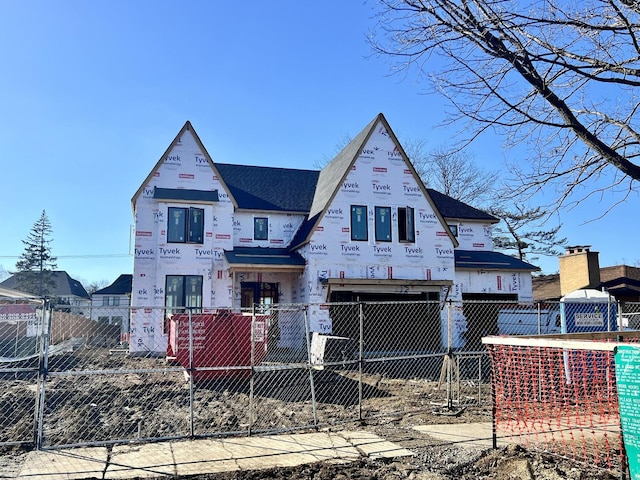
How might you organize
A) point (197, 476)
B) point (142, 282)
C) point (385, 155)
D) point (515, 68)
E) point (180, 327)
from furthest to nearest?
point (385, 155)
point (142, 282)
point (180, 327)
point (515, 68)
point (197, 476)

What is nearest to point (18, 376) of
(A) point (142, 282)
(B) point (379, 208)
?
(A) point (142, 282)

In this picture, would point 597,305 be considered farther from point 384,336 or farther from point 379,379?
point 384,336

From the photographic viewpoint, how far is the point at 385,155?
22438 mm

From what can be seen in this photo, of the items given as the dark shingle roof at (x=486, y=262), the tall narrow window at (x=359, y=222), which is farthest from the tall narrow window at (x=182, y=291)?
the dark shingle roof at (x=486, y=262)

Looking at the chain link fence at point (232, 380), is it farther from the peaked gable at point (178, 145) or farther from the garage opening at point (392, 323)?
the peaked gable at point (178, 145)

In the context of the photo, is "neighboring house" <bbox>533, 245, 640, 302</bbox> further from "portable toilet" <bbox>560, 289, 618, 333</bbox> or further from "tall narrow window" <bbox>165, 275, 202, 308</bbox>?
"tall narrow window" <bbox>165, 275, 202, 308</bbox>

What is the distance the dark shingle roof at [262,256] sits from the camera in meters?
20.9

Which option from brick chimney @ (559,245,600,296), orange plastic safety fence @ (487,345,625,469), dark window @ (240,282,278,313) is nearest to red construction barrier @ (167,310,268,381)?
orange plastic safety fence @ (487,345,625,469)

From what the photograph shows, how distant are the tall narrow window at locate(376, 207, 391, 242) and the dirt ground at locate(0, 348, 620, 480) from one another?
25.9 feet

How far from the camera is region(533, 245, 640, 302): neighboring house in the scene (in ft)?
88.9

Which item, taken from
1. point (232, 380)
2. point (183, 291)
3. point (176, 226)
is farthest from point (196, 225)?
point (232, 380)

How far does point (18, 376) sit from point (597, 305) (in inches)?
667

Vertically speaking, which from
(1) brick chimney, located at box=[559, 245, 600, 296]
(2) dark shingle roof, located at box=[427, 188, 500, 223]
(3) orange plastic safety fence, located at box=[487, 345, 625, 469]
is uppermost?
(2) dark shingle roof, located at box=[427, 188, 500, 223]

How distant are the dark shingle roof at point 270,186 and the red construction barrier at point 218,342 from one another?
425 inches
